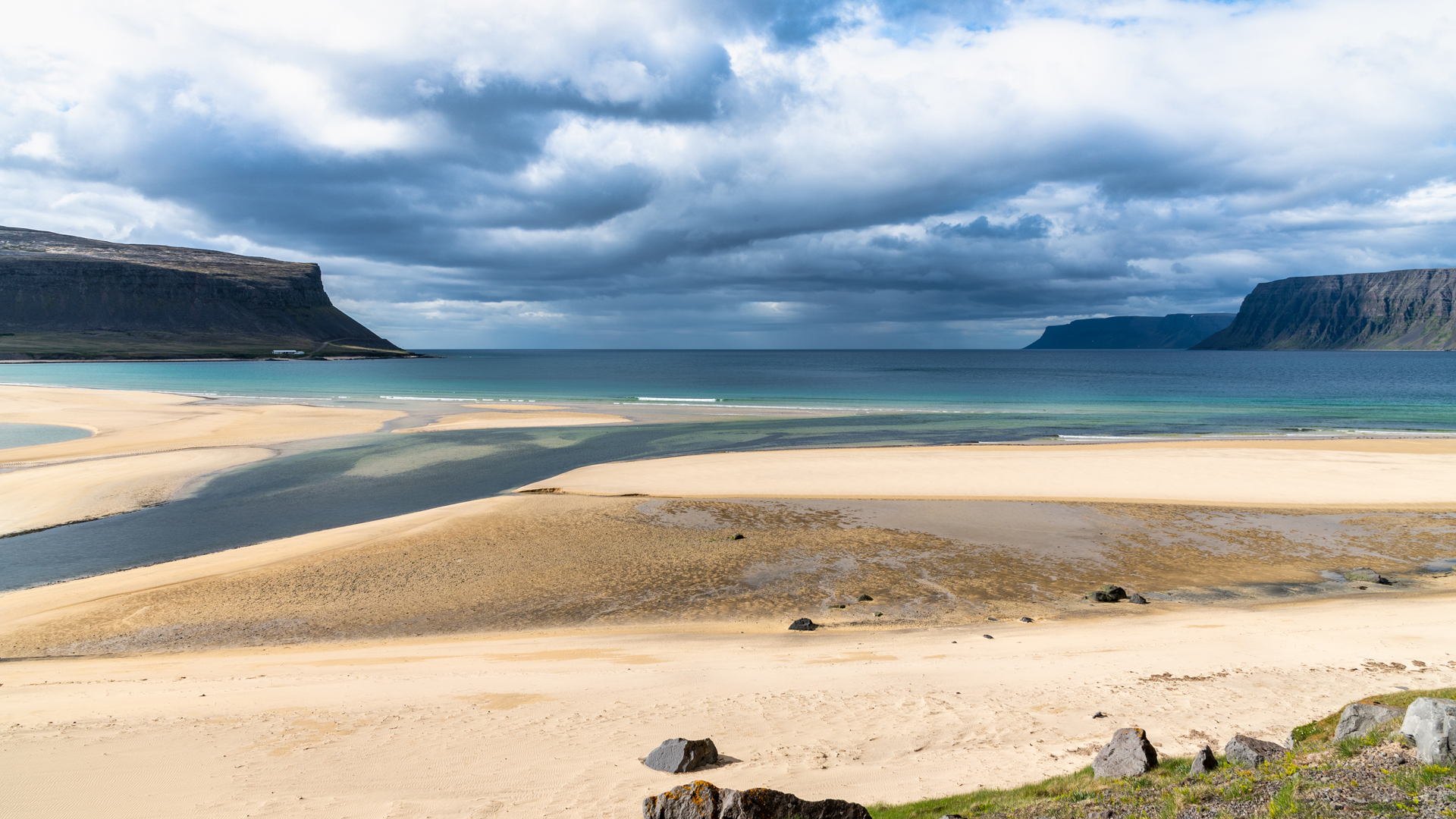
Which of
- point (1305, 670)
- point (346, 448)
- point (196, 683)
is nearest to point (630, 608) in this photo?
point (196, 683)

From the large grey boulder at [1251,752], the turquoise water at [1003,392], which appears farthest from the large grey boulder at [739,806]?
the turquoise water at [1003,392]

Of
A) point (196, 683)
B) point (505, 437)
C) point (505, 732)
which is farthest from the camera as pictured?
point (505, 437)

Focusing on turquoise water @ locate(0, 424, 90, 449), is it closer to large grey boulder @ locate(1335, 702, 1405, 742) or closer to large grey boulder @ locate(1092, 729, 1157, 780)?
large grey boulder @ locate(1092, 729, 1157, 780)

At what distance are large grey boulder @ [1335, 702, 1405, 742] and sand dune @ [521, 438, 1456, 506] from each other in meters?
18.4

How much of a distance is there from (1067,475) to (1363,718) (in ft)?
78.0

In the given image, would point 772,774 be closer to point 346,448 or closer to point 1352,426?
point 346,448

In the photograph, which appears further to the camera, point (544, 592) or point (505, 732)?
point (544, 592)

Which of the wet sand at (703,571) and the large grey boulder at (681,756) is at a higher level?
the large grey boulder at (681,756)

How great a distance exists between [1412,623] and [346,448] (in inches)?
1643

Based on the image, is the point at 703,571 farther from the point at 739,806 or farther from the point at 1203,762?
the point at 1203,762

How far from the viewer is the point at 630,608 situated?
14453 millimetres

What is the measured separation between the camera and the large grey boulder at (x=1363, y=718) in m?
6.33

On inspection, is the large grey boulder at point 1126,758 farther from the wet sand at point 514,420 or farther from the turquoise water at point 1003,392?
the wet sand at point 514,420

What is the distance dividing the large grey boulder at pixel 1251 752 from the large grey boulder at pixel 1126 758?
2.13ft
